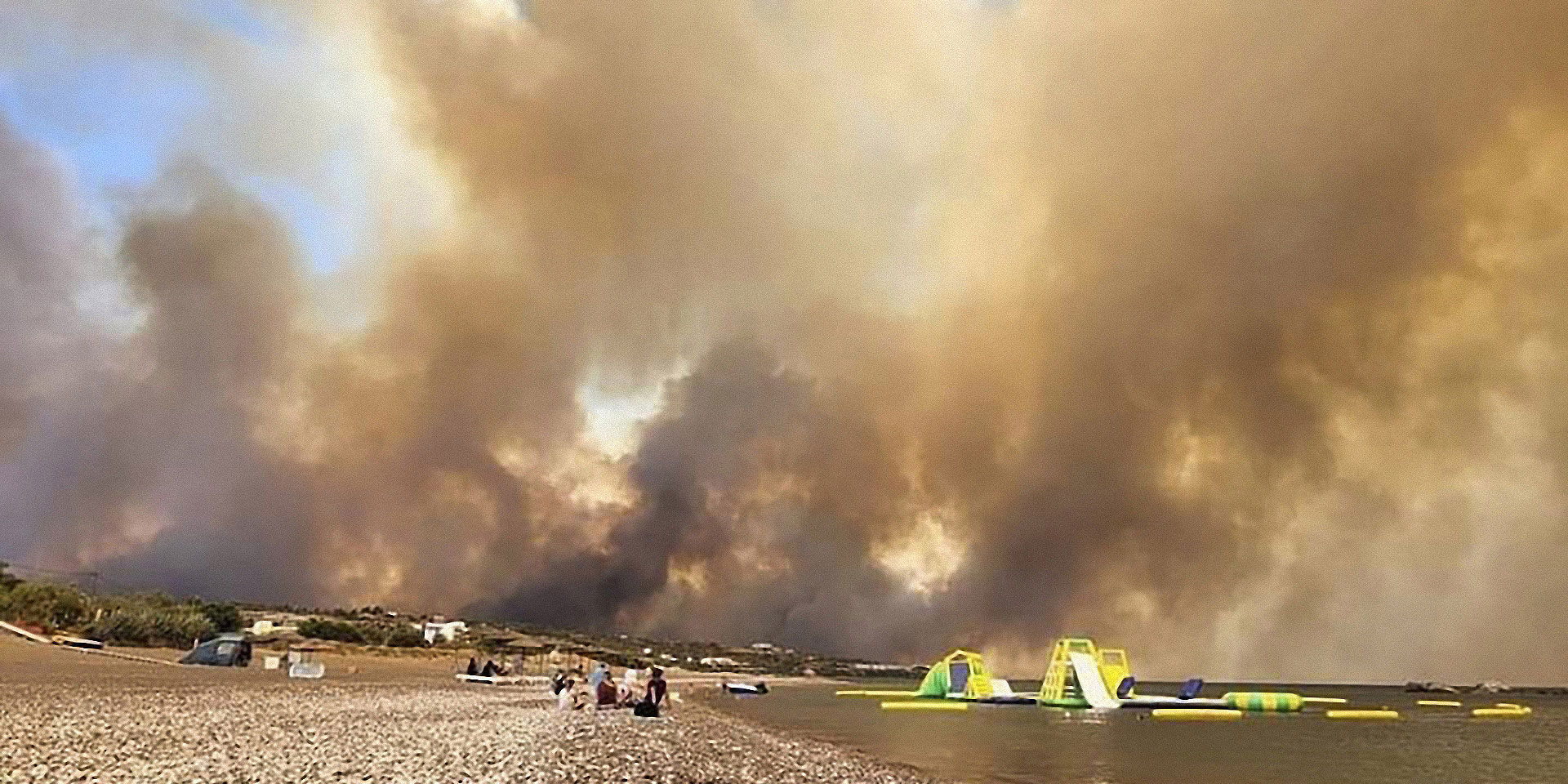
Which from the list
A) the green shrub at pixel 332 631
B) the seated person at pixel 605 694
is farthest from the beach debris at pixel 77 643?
the green shrub at pixel 332 631

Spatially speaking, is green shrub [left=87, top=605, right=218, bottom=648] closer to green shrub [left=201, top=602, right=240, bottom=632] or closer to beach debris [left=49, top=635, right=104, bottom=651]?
beach debris [left=49, top=635, right=104, bottom=651]

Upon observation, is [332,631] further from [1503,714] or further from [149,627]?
[1503,714]

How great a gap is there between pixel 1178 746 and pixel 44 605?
298 feet

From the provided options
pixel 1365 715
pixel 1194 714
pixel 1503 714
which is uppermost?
pixel 1194 714

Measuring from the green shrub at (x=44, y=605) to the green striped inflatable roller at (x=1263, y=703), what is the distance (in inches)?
4264

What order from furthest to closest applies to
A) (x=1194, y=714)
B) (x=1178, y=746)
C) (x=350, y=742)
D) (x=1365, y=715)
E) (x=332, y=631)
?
1. (x=332, y=631)
2. (x=1365, y=715)
3. (x=1194, y=714)
4. (x=1178, y=746)
5. (x=350, y=742)

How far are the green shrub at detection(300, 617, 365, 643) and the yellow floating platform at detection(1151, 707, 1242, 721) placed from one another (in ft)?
343

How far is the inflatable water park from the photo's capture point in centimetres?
9488

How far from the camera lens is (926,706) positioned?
97375 millimetres

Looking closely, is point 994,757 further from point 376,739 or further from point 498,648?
point 498,648

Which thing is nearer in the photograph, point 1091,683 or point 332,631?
point 1091,683

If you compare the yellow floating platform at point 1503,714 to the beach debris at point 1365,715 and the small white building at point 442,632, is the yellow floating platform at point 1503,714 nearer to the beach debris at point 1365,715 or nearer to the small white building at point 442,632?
the beach debris at point 1365,715

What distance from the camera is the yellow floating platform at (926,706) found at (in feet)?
315

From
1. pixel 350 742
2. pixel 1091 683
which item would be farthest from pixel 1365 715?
pixel 350 742
